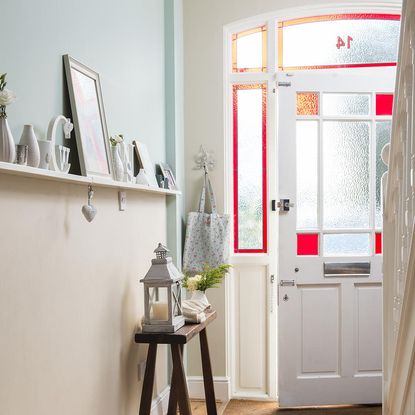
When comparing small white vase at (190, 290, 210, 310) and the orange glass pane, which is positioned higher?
the orange glass pane

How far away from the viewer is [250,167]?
4.68 meters

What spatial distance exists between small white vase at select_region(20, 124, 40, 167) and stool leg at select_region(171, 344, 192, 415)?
4.60 feet

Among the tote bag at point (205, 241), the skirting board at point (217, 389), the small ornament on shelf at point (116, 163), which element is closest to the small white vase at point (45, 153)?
the small ornament on shelf at point (116, 163)

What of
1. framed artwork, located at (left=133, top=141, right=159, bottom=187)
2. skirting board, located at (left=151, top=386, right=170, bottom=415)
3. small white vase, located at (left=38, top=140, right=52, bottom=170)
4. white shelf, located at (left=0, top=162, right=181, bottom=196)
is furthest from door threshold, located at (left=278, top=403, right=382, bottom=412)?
small white vase, located at (left=38, top=140, right=52, bottom=170)

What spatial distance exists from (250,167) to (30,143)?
2.69m

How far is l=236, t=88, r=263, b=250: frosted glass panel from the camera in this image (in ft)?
15.3

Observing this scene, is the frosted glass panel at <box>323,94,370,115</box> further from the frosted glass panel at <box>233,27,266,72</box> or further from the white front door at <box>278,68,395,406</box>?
the frosted glass panel at <box>233,27,266,72</box>

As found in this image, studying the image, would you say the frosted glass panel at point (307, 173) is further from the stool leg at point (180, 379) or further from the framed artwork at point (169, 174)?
the stool leg at point (180, 379)

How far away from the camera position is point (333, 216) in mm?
4508

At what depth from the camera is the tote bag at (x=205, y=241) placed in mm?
4430

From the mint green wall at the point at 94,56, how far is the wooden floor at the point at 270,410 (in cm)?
174

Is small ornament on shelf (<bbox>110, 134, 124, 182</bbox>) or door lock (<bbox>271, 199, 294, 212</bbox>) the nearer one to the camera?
small ornament on shelf (<bbox>110, 134, 124, 182</bbox>)

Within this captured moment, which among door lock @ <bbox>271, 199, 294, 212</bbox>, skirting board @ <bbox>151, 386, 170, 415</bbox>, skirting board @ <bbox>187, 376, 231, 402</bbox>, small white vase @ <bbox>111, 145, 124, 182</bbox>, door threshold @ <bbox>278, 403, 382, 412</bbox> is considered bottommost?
door threshold @ <bbox>278, 403, 382, 412</bbox>

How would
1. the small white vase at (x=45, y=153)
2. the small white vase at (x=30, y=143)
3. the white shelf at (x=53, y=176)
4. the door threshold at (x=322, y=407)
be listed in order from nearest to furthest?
the white shelf at (x=53, y=176), the small white vase at (x=30, y=143), the small white vase at (x=45, y=153), the door threshold at (x=322, y=407)
